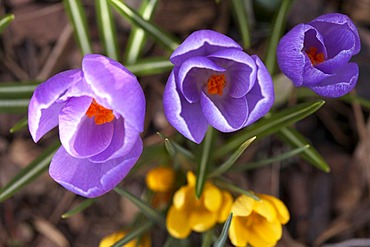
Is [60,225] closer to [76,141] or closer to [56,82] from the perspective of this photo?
[76,141]

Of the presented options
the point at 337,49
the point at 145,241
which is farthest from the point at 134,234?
the point at 337,49

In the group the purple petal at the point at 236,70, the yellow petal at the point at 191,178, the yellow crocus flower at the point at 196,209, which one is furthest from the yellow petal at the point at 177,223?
the purple petal at the point at 236,70

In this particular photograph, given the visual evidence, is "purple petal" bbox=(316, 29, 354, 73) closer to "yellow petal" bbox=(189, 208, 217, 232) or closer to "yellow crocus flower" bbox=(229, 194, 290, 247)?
"yellow crocus flower" bbox=(229, 194, 290, 247)

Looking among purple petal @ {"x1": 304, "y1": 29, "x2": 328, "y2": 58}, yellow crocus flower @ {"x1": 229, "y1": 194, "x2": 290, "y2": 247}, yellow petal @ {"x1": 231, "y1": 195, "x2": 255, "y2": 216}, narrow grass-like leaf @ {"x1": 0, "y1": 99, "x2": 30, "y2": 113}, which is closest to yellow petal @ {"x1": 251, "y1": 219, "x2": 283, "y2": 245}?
yellow crocus flower @ {"x1": 229, "y1": 194, "x2": 290, "y2": 247}

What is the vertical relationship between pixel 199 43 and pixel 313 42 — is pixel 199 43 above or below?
above

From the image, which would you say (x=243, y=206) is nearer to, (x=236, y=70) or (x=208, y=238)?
(x=208, y=238)

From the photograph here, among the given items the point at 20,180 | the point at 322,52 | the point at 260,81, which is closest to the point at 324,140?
the point at 322,52
